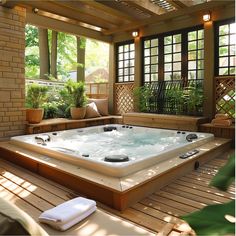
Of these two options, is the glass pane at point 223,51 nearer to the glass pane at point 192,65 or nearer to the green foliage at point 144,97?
the glass pane at point 192,65

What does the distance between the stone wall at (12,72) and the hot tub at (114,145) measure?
0.77 metres

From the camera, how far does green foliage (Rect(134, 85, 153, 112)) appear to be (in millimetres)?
6273

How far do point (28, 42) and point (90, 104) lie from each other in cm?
676

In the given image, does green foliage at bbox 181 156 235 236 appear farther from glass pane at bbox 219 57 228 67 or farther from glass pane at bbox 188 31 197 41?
glass pane at bbox 188 31 197 41

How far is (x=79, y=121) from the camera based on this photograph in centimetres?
561

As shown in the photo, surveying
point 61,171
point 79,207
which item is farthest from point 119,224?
point 61,171

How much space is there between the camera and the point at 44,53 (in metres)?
8.48

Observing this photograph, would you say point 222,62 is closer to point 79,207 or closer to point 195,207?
point 195,207

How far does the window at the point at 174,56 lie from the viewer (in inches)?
227

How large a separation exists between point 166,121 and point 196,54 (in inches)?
68.1

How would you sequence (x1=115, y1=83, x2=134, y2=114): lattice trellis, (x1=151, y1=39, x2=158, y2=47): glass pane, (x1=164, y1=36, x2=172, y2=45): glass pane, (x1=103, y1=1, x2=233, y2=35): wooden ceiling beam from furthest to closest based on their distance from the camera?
1. (x1=115, y1=83, x2=134, y2=114): lattice trellis
2. (x1=151, y1=39, x2=158, y2=47): glass pane
3. (x1=164, y1=36, x2=172, y2=45): glass pane
4. (x1=103, y1=1, x2=233, y2=35): wooden ceiling beam

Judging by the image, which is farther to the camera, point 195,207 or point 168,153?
point 168,153

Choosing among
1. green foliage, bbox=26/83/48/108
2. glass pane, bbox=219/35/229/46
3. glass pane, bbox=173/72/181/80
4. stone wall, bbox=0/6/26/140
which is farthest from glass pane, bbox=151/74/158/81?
stone wall, bbox=0/6/26/140

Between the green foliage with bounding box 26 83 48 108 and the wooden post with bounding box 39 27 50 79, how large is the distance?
362 cm
